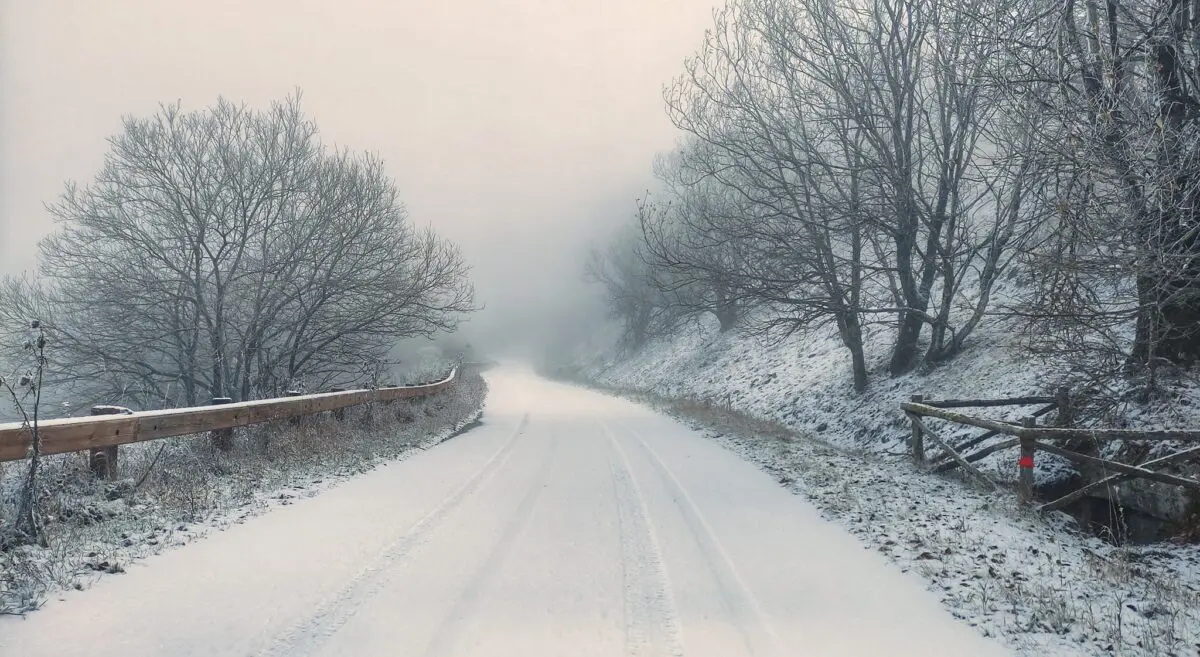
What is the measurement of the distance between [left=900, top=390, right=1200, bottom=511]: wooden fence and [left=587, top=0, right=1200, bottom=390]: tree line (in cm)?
112

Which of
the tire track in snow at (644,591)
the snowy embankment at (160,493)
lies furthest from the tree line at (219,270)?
the tire track in snow at (644,591)

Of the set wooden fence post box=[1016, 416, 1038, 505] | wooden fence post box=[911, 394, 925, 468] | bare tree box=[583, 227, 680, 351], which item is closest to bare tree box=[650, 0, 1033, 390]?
wooden fence post box=[911, 394, 925, 468]

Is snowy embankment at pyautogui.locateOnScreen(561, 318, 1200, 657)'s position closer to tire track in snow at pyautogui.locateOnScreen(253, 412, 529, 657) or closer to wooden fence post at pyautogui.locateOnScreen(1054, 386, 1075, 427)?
wooden fence post at pyautogui.locateOnScreen(1054, 386, 1075, 427)

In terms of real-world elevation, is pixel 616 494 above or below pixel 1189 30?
below

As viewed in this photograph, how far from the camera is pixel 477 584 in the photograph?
15.6ft

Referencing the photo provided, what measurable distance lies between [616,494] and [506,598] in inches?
141

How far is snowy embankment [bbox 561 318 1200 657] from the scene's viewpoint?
4383 mm

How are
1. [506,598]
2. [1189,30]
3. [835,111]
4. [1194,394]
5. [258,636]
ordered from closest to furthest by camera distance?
[258,636]
[506,598]
[1189,30]
[1194,394]
[835,111]

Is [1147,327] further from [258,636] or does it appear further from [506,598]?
→ [258,636]

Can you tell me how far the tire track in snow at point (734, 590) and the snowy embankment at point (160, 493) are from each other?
4.53 m

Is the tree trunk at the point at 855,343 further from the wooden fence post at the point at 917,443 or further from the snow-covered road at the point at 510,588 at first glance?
the snow-covered road at the point at 510,588

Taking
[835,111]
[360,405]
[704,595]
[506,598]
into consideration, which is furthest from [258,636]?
[835,111]

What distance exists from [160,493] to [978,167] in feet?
38.3

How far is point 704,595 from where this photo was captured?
4.65 metres
